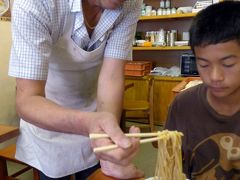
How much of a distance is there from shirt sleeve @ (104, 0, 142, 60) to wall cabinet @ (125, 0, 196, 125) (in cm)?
242

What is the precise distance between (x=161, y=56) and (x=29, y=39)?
334 centimetres

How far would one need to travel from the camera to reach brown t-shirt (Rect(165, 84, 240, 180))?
3.34ft

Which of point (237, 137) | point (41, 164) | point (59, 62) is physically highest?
point (59, 62)

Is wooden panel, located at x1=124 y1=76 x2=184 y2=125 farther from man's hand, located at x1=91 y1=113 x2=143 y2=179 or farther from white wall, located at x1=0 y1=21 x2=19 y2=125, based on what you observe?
man's hand, located at x1=91 y1=113 x2=143 y2=179

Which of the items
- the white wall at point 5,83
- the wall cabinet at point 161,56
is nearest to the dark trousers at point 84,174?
the white wall at point 5,83

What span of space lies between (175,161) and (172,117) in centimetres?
40

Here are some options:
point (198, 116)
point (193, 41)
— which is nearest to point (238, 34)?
point (193, 41)

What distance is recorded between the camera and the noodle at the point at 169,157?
2.55 feet

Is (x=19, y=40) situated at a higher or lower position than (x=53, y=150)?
higher

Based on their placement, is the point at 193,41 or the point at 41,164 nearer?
the point at 193,41

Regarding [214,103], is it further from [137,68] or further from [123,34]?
[137,68]

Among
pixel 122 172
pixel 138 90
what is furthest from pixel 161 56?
pixel 122 172

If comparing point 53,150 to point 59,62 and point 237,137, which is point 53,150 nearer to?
point 59,62

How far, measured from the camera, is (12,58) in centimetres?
92
